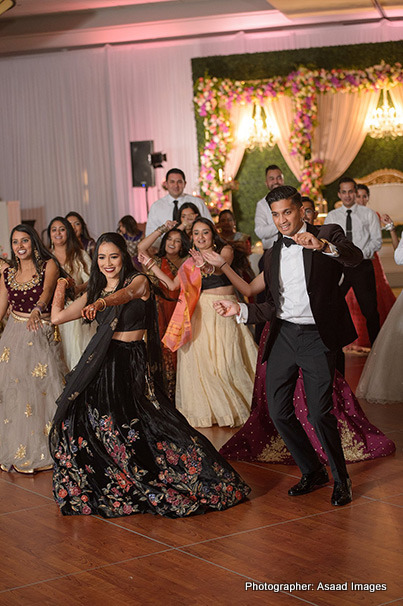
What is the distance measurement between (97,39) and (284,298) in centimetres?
1117

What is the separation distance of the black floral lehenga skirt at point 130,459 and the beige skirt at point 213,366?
1.88m

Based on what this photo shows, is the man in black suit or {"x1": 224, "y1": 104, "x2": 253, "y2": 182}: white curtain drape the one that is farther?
{"x1": 224, "y1": 104, "x2": 253, "y2": 182}: white curtain drape

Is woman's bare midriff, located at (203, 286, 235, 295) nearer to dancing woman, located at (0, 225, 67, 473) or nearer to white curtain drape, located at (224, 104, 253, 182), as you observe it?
dancing woman, located at (0, 225, 67, 473)

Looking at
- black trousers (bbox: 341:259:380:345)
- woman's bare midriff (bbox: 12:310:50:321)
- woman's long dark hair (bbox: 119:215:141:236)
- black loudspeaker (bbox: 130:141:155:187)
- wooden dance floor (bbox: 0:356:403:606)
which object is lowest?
wooden dance floor (bbox: 0:356:403:606)

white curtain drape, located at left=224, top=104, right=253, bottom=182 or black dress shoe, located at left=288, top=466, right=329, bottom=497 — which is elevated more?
white curtain drape, located at left=224, top=104, right=253, bottom=182

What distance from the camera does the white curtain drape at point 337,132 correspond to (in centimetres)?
1402

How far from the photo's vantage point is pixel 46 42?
1446 cm

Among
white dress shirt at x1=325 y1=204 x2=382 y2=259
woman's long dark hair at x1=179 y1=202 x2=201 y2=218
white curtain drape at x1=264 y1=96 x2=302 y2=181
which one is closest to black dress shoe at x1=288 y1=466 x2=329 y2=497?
woman's long dark hair at x1=179 y1=202 x2=201 y2=218

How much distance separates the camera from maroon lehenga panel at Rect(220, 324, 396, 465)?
16.9 ft

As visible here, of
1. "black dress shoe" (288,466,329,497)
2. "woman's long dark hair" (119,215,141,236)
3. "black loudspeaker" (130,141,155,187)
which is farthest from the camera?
"black loudspeaker" (130,141,155,187)

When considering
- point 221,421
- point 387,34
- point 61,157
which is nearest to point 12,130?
point 61,157

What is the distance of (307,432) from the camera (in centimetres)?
520

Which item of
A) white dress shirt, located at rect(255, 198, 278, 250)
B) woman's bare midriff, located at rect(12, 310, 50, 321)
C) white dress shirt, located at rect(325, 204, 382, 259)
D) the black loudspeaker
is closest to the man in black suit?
woman's bare midriff, located at rect(12, 310, 50, 321)

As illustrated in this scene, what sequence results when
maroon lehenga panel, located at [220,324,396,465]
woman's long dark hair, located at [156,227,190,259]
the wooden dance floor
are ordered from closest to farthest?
the wooden dance floor, maroon lehenga panel, located at [220,324,396,465], woman's long dark hair, located at [156,227,190,259]
